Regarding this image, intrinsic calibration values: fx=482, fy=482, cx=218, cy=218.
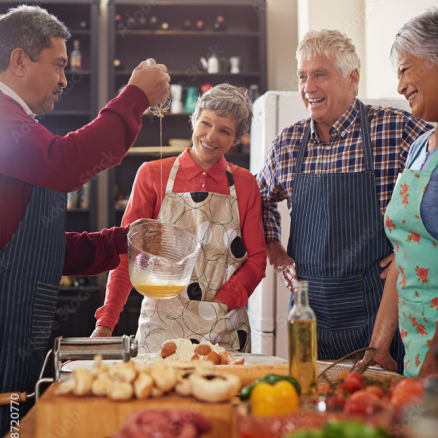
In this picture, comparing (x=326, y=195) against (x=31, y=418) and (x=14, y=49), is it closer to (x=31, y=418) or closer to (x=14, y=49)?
(x=14, y=49)

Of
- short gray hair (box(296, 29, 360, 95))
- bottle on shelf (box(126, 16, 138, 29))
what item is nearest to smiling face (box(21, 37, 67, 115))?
short gray hair (box(296, 29, 360, 95))

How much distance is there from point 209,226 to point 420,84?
2.63ft

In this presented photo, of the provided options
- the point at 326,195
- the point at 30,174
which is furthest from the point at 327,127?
the point at 30,174

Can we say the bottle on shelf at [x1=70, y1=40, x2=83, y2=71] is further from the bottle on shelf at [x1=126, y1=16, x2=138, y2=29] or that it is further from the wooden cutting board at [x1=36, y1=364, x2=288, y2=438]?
the wooden cutting board at [x1=36, y1=364, x2=288, y2=438]

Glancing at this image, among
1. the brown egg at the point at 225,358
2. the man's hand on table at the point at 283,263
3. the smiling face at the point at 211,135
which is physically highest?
the smiling face at the point at 211,135

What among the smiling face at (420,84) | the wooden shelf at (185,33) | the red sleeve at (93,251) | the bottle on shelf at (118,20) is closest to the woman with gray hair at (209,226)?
the red sleeve at (93,251)

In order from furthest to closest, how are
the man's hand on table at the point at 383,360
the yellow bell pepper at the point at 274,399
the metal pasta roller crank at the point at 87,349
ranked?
the man's hand on table at the point at 383,360 < the metal pasta roller crank at the point at 87,349 < the yellow bell pepper at the point at 274,399

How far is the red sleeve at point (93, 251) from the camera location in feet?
4.68

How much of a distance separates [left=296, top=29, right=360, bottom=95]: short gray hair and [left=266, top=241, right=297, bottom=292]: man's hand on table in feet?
2.26

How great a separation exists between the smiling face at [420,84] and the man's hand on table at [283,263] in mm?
706

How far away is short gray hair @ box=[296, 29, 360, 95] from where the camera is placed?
1708mm

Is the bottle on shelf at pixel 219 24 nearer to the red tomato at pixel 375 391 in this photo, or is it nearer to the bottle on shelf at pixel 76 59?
the bottle on shelf at pixel 76 59

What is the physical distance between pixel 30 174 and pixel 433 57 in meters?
1.03

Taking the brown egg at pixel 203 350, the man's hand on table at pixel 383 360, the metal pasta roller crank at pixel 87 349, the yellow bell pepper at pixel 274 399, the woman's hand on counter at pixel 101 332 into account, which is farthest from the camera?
the woman's hand on counter at pixel 101 332
